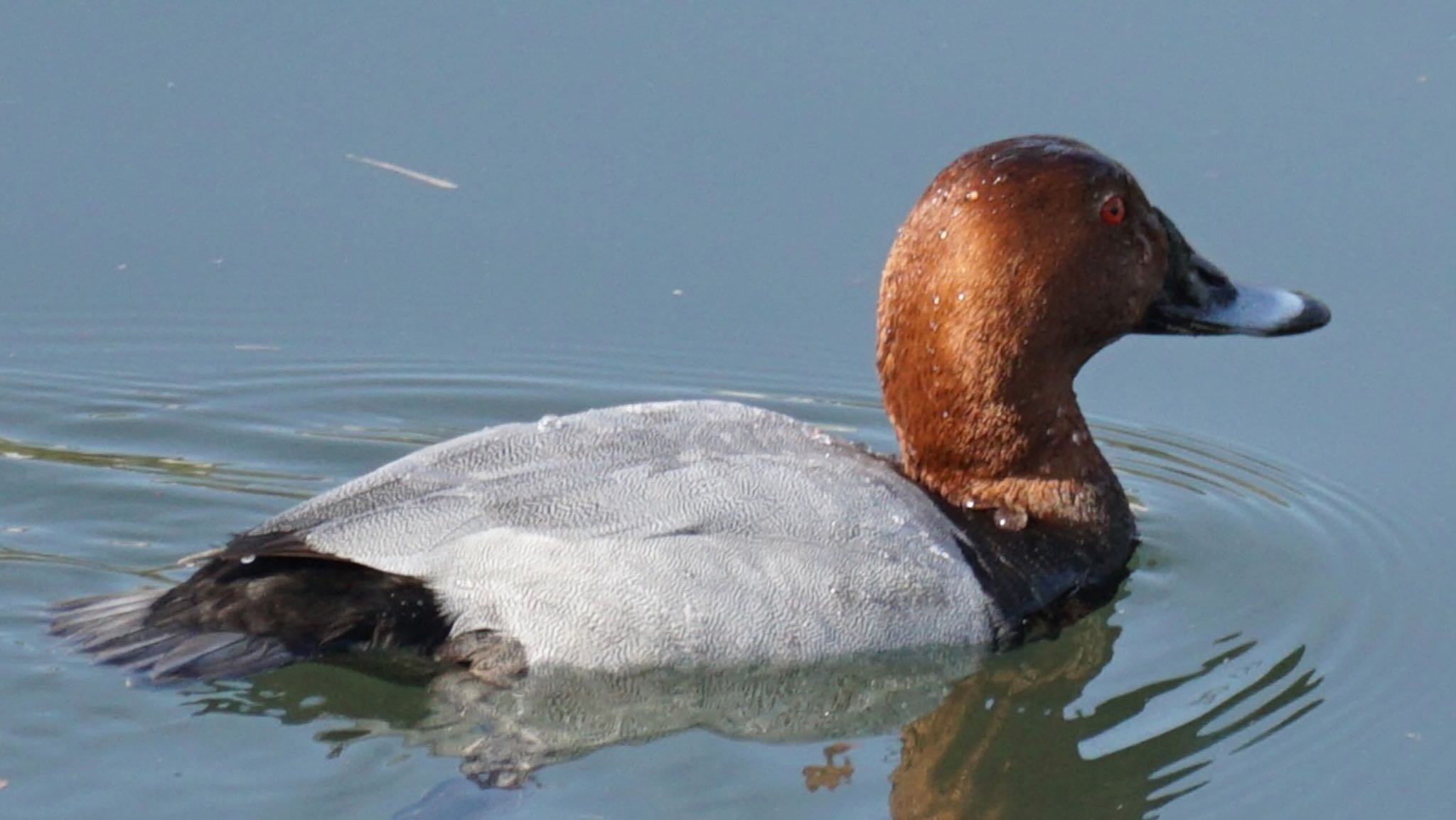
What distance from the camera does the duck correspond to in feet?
16.7

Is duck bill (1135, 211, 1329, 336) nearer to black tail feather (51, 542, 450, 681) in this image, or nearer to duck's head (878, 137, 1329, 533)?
duck's head (878, 137, 1329, 533)

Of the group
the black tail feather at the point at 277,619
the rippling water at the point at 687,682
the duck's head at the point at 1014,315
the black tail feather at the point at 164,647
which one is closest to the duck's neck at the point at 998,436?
the duck's head at the point at 1014,315

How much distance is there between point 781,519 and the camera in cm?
523

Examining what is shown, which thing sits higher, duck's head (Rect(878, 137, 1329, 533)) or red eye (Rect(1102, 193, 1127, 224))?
red eye (Rect(1102, 193, 1127, 224))

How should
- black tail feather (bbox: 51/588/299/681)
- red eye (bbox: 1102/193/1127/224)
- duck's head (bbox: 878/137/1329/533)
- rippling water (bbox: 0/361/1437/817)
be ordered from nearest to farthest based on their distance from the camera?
rippling water (bbox: 0/361/1437/817) < black tail feather (bbox: 51/588/299/681) < duck's head (bbox: 878/137/1329/533) < red eye (bbox: 1102/193/1127/224)

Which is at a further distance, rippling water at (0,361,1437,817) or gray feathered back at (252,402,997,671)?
gray feathered back at (252,402,997,671)

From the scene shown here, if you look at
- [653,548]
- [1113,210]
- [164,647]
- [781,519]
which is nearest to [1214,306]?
[1113,210]

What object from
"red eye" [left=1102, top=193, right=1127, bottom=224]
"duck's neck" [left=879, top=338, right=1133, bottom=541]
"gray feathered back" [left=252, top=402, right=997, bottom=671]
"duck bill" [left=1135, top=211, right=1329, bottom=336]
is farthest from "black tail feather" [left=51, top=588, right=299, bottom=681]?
"duck bill" [left=1135, top=211, right=1329, bottom=336]

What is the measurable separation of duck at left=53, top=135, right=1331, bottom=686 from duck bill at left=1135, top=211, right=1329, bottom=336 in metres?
0.03

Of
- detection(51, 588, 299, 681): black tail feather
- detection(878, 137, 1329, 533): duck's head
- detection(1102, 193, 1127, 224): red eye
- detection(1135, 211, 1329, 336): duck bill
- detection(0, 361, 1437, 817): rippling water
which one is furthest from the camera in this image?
detection(1135, 211, 1329, 336): duck bill

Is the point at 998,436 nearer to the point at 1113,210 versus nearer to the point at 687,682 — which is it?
the point at 1113,210

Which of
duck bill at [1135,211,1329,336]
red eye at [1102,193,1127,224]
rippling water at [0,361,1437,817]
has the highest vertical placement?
red eye at [1102,193,1127,224]

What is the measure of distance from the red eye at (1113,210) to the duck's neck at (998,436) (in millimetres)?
446

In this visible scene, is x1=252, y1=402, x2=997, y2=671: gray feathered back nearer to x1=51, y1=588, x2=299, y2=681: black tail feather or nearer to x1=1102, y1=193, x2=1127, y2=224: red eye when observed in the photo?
x1=51, y1=588, x2=299, y2=681: black tail feather
